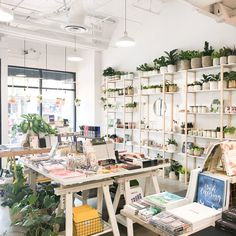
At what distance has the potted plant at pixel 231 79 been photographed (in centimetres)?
446

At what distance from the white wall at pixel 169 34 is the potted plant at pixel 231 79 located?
637 mm

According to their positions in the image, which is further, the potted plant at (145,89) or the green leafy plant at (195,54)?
the potted plant at (145,89)

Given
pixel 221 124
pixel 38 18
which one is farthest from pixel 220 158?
pixel 38 18

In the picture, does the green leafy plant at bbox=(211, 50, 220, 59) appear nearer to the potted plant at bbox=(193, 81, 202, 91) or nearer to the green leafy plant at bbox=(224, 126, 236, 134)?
the potted plant at bbox=(193, 81, 202, 91)

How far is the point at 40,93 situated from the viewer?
8445 millimetres

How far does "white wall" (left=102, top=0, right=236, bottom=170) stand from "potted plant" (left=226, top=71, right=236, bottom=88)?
0.64 metres

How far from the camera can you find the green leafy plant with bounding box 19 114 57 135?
452 cm

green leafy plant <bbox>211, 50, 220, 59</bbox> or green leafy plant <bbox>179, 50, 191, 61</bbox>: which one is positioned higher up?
green leafy plant <bbox>179, 50, 191, 61</bbox>

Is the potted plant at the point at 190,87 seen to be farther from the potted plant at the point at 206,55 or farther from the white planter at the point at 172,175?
the white planter at the point at 172,175

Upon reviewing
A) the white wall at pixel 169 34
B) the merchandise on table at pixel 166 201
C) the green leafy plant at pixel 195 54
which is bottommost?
the merchandise on table at pixel 166 201

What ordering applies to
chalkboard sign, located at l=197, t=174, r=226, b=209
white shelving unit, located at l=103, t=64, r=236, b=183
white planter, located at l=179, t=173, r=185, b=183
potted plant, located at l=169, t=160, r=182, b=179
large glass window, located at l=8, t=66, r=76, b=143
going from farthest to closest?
large glass window, located at l=8, t=66, r=76, b=143, potted plant, located at l=169, t=160, r=182, b=179, white planter, located at l=179, t=173, r=185, b=183, white shelving unit, located at l=103, t=64, r=236, b=183, chalkboard sign, located at l=197, t=174, r=226, b=209

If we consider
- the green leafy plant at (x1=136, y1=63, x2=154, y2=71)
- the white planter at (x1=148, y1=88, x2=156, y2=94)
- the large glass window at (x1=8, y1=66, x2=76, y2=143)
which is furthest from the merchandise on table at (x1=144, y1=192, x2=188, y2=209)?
the large glass window at (x1=8, y1=66, x2=76, y2=143)

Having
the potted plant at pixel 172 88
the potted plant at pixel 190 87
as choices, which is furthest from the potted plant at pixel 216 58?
the potted plant at pixel 172 88

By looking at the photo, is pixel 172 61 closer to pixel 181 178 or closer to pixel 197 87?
pixel 197 87
